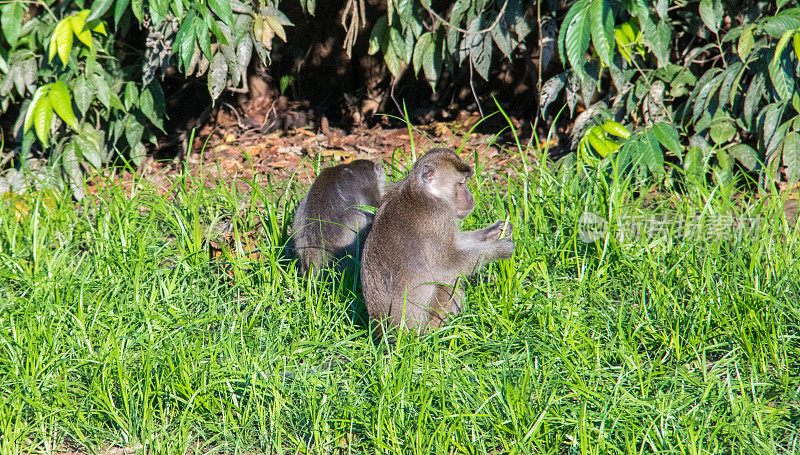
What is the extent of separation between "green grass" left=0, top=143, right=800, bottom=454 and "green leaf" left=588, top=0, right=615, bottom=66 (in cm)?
84

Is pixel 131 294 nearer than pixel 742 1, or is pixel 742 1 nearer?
pixel 131 294

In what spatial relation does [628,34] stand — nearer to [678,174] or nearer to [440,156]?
[678,174]

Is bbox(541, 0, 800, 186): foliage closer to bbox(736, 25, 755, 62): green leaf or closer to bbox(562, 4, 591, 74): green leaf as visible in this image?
bbox(736, 25, 755, 62): green leaf

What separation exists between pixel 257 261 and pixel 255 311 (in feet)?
1.57

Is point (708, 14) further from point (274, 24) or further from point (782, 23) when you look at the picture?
point (274, 24)

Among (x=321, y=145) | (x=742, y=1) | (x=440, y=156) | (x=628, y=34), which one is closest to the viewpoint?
(x=440, y=156)

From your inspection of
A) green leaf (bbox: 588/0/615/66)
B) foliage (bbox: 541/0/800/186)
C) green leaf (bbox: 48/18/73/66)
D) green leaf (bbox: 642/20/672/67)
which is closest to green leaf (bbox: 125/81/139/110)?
green leaf (bbox: 48/18/73/66)

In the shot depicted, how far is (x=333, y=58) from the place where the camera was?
6.91 meters

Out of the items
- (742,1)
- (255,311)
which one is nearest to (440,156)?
(255,311)

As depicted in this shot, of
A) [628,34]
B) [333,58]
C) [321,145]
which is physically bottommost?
[321,145]

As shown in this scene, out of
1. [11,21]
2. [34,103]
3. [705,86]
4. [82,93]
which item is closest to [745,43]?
[705,86]

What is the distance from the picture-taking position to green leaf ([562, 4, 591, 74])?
3.59 metres

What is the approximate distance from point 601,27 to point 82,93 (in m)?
3.14

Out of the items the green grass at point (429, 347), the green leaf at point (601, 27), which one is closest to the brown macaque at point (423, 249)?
the green grass at point (429, 347)
